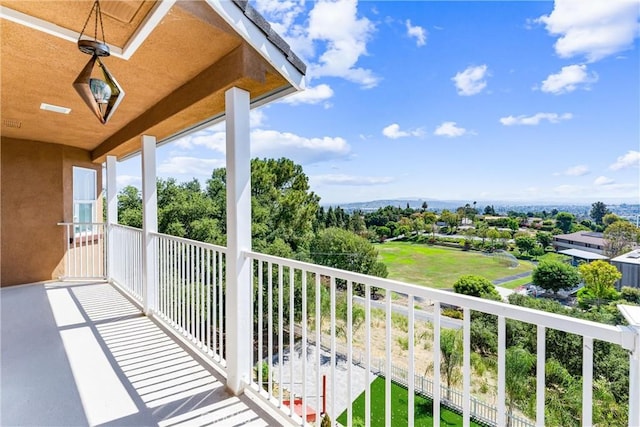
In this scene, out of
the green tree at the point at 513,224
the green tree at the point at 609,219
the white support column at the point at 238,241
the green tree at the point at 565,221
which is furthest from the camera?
the green tree at the point at 513,224

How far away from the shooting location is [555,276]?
4.78m

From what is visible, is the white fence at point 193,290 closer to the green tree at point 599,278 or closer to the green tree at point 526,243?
the green tree at point 599,278

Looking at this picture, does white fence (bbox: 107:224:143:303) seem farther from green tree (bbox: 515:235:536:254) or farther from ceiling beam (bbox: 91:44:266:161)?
green tree (bbox: 515:235:536:254)

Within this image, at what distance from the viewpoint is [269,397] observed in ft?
7.30

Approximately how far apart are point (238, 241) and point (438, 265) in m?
6.98

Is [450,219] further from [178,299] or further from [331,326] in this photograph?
[331,326]

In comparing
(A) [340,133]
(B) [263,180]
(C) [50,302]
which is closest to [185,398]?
(C) [50,302]

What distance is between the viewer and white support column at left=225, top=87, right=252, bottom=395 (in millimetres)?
2416

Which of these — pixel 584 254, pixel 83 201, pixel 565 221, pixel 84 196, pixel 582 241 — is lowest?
pixel 584 254

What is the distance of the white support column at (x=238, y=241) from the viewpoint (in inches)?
95.1

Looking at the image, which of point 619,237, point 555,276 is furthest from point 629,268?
point 555,276

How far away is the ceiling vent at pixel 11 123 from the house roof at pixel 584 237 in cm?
708

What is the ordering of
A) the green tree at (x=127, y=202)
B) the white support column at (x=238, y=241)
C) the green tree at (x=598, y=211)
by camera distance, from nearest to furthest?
the white support column at (x=238, y=241) → the green tree at (x=598, y=211) → the green tree at (x=127, y=202)

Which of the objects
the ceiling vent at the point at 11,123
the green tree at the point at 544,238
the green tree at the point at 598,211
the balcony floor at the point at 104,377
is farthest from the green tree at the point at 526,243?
the ceiling vent at the point at 11,123
